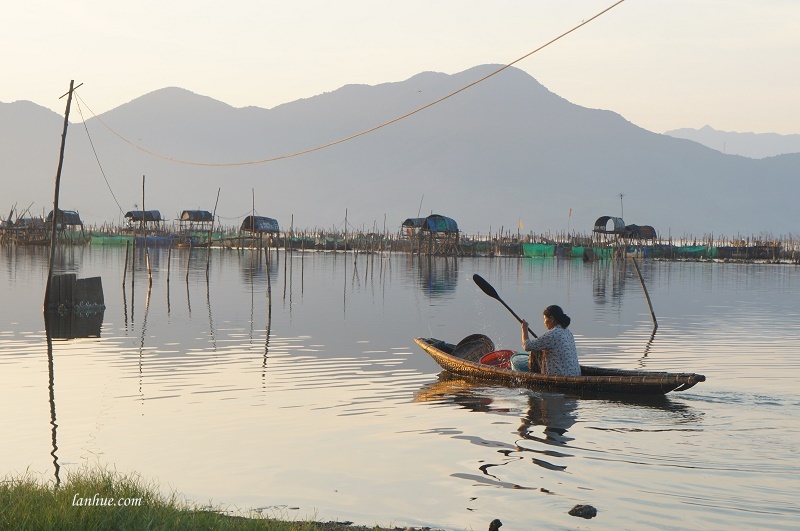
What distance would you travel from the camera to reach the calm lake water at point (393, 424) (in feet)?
26.1

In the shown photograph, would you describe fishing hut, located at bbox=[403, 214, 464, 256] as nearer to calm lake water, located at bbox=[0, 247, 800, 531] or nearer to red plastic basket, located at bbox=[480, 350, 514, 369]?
calm lake water, located at bbox=[0, 247, 800, 531]

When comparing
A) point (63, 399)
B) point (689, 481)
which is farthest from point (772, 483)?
point (63, 399)

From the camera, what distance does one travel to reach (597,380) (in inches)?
500

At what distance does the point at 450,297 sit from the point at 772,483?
A: 83.3ft

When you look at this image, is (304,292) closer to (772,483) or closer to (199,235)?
(772,483)

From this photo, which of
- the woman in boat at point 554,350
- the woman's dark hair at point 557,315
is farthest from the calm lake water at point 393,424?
the woman's dark hair at point 557,315

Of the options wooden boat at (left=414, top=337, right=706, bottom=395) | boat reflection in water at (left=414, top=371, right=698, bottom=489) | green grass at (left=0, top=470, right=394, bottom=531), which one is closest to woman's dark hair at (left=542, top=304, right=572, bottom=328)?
wooden boat at (left=414, top=337, right=706, bottom=395)

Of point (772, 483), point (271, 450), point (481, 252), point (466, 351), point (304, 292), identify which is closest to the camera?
point (772, 483)

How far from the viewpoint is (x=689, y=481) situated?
28.0ft

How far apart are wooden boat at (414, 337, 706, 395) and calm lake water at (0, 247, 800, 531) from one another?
207mm

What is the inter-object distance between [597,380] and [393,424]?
3.21 meters

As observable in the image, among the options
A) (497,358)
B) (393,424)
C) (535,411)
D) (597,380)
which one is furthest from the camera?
(497,358)

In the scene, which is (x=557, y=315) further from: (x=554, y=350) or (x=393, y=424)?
(x=393, y=424)

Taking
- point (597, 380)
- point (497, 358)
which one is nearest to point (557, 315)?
point (597, 380)
